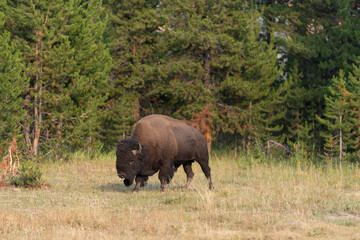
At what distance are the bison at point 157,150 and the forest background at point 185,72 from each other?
7.42 m

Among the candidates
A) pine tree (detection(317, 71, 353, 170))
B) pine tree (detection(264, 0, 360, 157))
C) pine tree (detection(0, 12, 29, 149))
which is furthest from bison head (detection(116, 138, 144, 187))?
pine tree (detection(264, 0, 360, 157))

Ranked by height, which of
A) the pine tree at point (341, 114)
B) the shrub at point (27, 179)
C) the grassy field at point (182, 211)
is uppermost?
the pine tree at point (341, 114)

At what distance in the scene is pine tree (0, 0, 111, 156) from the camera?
19.7 m

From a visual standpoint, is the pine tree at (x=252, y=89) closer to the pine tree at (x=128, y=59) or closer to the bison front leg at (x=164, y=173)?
the pine tree at (x=128, y=59)

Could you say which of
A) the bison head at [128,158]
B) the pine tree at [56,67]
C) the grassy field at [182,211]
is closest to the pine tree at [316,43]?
the pine tree at [56,67]

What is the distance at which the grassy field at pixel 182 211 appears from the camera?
27.3 feet

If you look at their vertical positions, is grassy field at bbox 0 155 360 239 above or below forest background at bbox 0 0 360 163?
below

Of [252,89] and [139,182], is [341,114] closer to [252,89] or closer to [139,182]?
[252,89]

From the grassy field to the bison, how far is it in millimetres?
529

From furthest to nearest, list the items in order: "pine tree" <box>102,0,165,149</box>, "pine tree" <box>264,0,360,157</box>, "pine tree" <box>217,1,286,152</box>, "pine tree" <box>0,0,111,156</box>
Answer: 1. "pine tree" <box>264,0,360,157</box>
2. "pine tree" <box>102,0,165,149</box>
3. "pine tree" <box>217,1,286,152</box>
4. "pine tree" <box>0,0,111,156</box>

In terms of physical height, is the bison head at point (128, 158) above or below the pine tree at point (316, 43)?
below

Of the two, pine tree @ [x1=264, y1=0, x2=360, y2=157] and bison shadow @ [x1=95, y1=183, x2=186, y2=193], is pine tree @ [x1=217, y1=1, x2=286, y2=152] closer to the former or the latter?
pine tree @ [x1=264, y1=0, x2=360, y2=157]

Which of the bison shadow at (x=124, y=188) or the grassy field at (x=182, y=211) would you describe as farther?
the bison shadow at (x=124, y=188)

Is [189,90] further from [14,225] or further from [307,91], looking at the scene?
[14,225]
